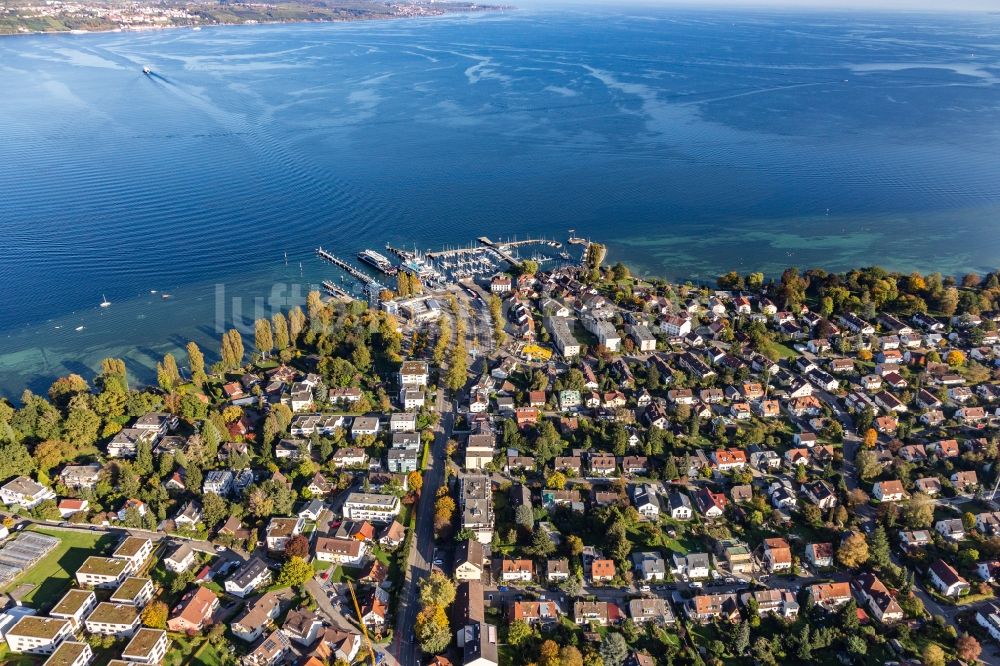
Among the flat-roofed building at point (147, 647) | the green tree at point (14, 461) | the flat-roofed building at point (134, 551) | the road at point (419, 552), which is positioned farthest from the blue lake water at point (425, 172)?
the flat-roofed building at point (147, 647)

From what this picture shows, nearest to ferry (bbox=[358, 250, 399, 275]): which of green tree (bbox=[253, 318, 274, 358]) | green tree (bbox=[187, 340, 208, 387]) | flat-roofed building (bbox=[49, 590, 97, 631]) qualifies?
green tree (bbox=[253, 318, 274, 358])

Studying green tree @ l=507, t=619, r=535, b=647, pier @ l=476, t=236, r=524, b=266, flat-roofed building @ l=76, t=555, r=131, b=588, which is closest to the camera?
green tree @ l=507, t=619, r=535, b=647

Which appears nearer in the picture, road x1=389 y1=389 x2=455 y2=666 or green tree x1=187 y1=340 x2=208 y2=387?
road x1=389 y1=389 x2=455 y2=666

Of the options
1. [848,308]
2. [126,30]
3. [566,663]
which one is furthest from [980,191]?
[126,30]

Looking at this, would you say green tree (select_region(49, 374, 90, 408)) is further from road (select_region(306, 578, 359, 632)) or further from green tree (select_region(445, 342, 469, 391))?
green tree (select_region(445, 342, 469, 391))

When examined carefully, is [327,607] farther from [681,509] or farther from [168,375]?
[168,375]

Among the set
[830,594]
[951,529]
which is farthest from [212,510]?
[951,529]

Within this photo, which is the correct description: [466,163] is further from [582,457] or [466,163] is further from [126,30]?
[126,30]
